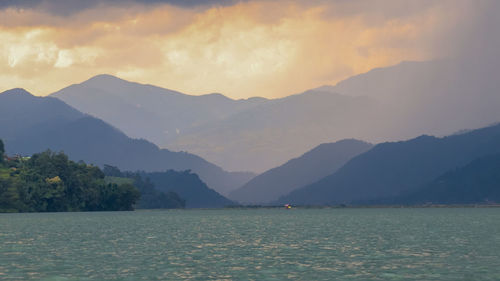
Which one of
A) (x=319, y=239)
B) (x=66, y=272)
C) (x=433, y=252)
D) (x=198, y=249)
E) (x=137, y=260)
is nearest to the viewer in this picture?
(x=66, y=272)

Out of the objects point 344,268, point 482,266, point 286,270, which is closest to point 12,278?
point 286,270

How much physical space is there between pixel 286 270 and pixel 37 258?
32.3 m

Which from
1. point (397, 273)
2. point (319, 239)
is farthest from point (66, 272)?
point (319, 239)

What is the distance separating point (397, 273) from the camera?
69.8 metres

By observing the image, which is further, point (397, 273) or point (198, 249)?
point (198, 249)

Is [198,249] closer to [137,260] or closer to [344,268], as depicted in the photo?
[137,260]

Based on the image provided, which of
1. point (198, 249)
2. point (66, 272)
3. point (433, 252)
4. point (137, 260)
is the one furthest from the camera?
point (198, 249)

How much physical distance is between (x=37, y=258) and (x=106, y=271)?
1814cm

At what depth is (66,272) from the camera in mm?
72750

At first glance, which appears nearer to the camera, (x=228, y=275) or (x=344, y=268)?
(x=228, y=275)

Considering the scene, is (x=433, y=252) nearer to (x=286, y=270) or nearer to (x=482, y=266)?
(x=482, y=266)

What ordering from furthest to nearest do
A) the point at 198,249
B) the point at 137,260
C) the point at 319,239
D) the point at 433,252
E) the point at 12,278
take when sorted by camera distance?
the point at 319,239 < the point at 198,249 < the point at 433,252 < the point at 137,260 < the point at 12,278

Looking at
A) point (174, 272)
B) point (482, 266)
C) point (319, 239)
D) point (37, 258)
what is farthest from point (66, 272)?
point (319, 239)

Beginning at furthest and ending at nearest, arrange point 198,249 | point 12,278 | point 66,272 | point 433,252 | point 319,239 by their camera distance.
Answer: point 319,239 → point 198,249 → point 433,252 → point 66,272 → point 12,278
